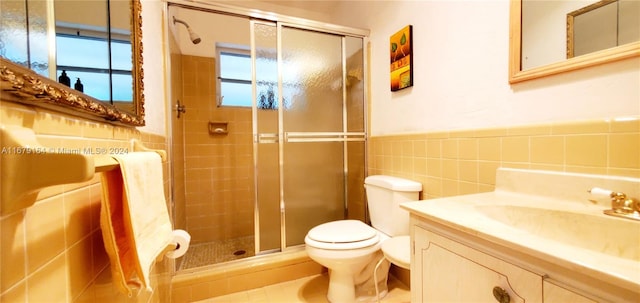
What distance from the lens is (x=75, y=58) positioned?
557 millimetres

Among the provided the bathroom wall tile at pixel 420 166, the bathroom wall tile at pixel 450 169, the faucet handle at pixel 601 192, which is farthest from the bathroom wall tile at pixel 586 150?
the bathroom wall tile at pixel 420 166

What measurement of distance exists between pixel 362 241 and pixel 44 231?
1.24 m

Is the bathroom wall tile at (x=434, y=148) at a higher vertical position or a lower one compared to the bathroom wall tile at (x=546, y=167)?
higher

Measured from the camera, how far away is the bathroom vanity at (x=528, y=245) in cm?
49

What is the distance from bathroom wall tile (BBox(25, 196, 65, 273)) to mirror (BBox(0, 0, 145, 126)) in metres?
0.18

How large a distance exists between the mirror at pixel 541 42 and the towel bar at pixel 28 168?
1418 mm

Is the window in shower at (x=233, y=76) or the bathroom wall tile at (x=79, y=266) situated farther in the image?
the window in shower at (x=233, y=76)

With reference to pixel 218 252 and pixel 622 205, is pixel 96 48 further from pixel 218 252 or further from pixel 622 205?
pixel 218 252

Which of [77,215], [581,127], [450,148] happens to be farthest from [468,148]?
[77,215]

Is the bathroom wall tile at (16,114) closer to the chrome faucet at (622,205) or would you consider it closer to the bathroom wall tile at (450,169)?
the chrome faucet at (622,205)

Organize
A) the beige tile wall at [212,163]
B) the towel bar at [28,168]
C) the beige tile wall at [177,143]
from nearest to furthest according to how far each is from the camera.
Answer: the towel bar at [28,168], the beige tile wall at [177,143], the beige tile wall at [212,163]

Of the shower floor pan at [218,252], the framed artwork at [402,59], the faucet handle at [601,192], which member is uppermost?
the framed artwork at [402,59]

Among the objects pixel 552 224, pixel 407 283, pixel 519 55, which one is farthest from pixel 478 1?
pixel 407 283

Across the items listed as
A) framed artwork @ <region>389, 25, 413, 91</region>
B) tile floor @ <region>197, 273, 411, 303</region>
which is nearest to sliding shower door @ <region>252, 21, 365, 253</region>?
tile floor @ <region>197, 273, 411, 303</region>
